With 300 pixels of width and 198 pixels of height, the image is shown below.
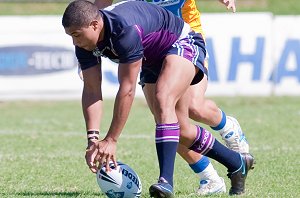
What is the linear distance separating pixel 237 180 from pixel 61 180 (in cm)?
171

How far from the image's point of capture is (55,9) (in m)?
19.4

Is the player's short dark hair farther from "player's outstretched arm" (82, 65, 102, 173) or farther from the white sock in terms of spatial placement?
the white sock

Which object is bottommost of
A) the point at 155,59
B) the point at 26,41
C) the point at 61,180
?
the point at 26,41

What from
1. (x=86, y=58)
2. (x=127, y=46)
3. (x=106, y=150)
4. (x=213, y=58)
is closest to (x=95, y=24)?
(x=127, y=46)

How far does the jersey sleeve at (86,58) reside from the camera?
6.03 meters

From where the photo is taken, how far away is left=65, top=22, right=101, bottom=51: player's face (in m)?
5.58

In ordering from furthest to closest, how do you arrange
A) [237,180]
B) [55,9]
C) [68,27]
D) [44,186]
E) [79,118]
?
[55,9] → [79,118] → [44,186] → [237,180] → [68,27]

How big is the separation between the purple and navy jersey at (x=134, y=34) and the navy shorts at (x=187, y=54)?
0.05 metres

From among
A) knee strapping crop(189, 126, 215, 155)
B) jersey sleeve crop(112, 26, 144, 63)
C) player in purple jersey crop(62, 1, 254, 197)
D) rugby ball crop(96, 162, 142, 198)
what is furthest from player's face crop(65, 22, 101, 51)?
knee strapping crop(189, 126, 215, 155)

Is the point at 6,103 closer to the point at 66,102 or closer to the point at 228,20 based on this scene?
the point at 66,102

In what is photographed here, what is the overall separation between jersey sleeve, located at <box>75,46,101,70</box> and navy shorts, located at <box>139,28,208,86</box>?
0.50 meters

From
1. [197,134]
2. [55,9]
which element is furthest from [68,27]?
[55,9]

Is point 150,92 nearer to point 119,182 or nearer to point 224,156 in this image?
point 224,156

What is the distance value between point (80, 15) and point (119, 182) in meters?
1.23
